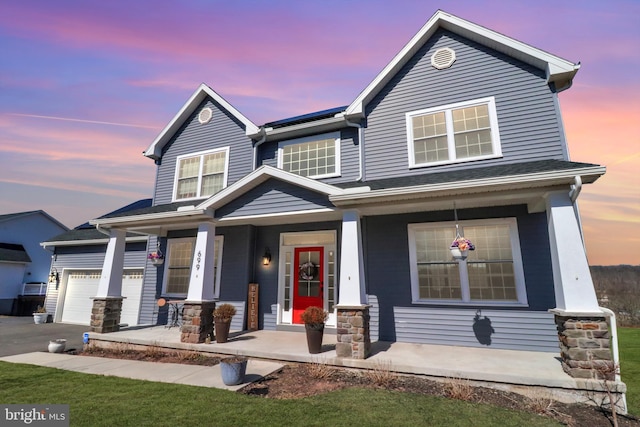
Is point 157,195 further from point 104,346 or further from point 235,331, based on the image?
point 235,331

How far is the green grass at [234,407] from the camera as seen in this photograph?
389cm

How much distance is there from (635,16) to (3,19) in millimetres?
13543

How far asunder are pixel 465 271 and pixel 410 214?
1.96 m

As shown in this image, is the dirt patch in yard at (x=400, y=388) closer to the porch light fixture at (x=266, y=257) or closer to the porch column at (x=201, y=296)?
the porch column at (x=201, y=296)

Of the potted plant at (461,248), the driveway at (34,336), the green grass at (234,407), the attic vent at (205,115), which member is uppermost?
the attic vent at (205,115)

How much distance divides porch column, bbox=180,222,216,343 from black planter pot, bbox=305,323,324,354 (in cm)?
306

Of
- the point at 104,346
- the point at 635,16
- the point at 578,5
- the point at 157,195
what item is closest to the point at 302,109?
the point at 157,195

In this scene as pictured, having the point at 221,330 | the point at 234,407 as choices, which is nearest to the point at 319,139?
the point at 221,330

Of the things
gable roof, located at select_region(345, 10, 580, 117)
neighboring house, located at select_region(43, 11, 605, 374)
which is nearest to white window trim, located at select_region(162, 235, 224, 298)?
neighboring house, located at select_region(43, 11, 605, 374)

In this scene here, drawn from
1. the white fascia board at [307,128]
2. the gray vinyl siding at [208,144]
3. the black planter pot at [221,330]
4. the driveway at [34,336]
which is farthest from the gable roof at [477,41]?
the driveway at [34,336]

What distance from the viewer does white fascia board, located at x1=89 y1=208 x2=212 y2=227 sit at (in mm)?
8156

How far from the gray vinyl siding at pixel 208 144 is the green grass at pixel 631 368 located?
1072cm

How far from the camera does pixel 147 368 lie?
6.38 metres

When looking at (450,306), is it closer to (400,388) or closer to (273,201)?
(400,388)
